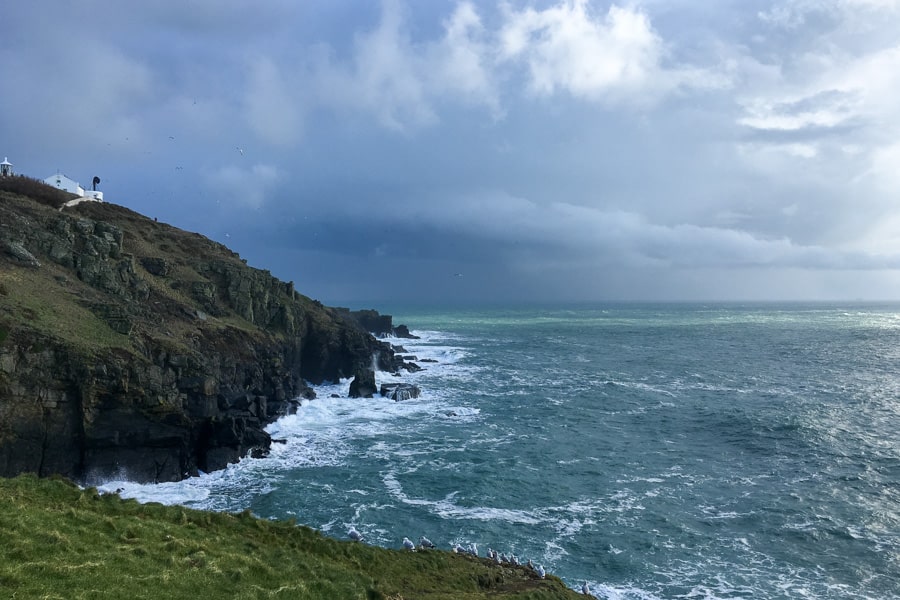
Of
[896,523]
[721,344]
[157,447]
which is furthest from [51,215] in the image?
[721,344]

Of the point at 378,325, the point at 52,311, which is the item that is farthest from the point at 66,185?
the point at 378,325

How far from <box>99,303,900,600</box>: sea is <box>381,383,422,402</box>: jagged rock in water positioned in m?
1.49

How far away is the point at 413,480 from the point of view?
40.3 m

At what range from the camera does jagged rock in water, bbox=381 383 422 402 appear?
2729 inches

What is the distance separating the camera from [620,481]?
131 ft

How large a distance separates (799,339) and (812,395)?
296 feet

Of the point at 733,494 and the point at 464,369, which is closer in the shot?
the point at 733,494

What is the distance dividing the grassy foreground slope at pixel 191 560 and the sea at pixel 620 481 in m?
6.50

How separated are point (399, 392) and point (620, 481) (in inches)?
1395

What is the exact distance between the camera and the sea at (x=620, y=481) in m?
28.7

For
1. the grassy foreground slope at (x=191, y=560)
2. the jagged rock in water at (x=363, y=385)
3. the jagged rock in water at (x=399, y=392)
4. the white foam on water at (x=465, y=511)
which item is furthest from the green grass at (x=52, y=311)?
the jagged rock in water at (x=399, y=392)

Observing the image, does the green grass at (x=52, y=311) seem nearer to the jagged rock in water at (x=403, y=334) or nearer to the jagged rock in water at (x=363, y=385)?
the jagged rock in water at (x=363, y=385)

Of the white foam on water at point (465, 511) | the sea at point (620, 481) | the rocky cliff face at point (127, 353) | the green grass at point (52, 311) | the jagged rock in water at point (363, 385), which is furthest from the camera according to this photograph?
the jagged rock in water at point (363, 385)

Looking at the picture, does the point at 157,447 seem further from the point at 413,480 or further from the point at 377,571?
the point at 377,571
